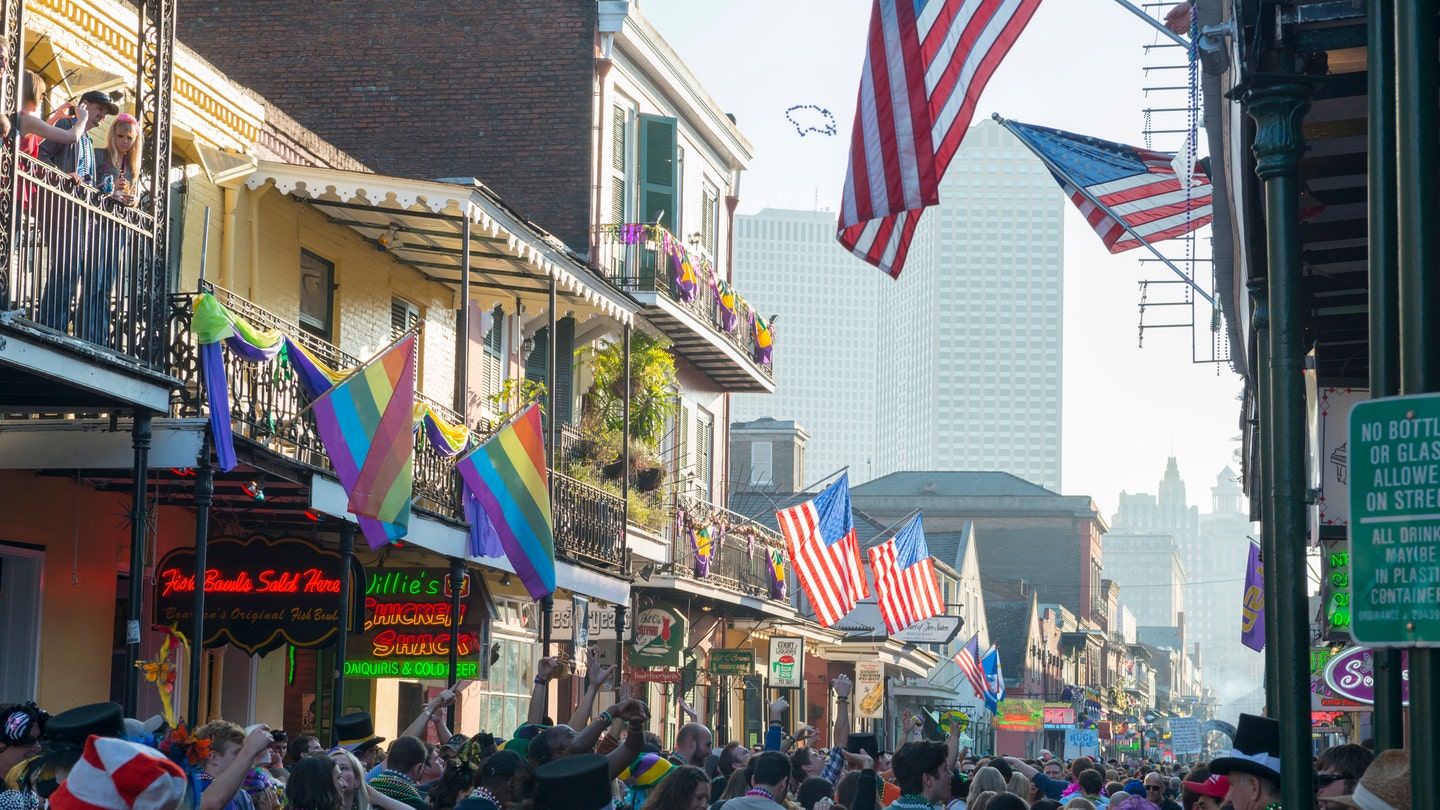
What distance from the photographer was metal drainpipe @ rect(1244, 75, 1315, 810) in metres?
6.68

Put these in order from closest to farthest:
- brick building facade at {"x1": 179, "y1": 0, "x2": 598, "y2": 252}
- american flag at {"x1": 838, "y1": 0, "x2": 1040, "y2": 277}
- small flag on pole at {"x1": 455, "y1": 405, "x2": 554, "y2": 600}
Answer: american flag at {"x1": 838, "y1": 0, "x2": 1040, "y2": 277}, small flag on pole at {"x1": 455, "y1": 405, "x2": 554, "y2": 600}, brick building facade at {"x1": 179, "y1": 0, "x2": 598, "y2": 252}

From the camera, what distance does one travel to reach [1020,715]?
64312 mm

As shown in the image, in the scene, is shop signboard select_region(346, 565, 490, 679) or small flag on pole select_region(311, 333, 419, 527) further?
shop signboard select_region(346, 565, 490, 679)

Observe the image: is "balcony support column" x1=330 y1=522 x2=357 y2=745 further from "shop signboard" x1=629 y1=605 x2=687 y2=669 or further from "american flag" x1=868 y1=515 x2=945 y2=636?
"american flag" x1=868 y1=515 x2=945 y2=636

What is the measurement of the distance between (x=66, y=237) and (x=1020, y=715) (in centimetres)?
5659

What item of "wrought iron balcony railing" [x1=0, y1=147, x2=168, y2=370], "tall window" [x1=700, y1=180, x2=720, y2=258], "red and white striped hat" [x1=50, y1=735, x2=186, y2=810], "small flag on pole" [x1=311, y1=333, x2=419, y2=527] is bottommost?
"red and white striped hat" [x1=50, y1=735, x2=186, y2=810]

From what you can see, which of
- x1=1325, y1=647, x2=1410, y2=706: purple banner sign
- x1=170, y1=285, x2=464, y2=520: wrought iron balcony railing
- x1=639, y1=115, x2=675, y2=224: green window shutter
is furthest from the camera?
x1=639, y1=115, x2=675, y2=224: green window shutter

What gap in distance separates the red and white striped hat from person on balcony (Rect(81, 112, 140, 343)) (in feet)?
23.5

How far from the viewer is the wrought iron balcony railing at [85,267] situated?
10.5 metres

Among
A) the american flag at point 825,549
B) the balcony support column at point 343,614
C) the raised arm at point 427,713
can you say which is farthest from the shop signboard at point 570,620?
the raised arm at point 427,713

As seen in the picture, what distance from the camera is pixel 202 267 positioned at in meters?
16.1

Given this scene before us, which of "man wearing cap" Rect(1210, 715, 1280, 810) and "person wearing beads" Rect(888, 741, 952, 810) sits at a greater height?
"man wearing cap" Rect(1210, 715, 1280, 810)

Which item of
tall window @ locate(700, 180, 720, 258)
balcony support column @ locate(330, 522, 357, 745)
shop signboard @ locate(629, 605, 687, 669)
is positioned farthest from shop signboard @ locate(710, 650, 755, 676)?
balcony support column @ locate(330, 522, 357, 745)

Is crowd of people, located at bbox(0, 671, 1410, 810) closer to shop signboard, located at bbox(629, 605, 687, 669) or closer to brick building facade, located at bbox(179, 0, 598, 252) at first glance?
shop signboard, located at bbox(629, 605, 687, 669)
